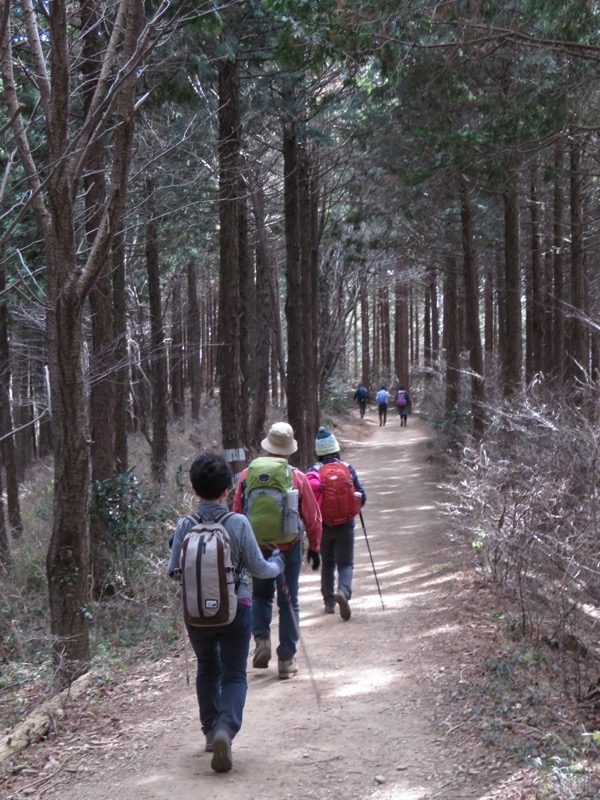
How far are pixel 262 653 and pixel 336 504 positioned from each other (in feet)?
6.08

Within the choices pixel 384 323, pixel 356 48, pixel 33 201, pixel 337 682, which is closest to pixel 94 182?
pixel 356 48

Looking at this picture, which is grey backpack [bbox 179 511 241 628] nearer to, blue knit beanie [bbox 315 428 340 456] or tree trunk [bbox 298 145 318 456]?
blue knit beanie [bbox 315 428 340 456]

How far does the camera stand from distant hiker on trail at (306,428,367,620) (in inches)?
329

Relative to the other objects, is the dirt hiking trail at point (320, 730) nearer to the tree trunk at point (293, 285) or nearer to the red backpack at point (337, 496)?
the red backpack at point (337, 496)

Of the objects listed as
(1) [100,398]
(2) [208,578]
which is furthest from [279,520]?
(1) [100,398]

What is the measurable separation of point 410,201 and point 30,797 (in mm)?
15919

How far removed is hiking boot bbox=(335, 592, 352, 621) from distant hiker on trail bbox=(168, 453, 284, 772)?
381 cm

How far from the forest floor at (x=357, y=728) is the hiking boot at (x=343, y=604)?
0.11 m

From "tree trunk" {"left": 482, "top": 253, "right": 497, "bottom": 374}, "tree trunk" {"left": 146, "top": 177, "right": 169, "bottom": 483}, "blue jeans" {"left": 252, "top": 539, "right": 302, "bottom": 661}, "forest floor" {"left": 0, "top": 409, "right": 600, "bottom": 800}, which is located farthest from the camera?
"tree trunk" {"left": 482, "top": 253, "right": 497, "bottom": 374}

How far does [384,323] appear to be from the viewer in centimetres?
5694

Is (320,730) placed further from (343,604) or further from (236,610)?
(343,604)

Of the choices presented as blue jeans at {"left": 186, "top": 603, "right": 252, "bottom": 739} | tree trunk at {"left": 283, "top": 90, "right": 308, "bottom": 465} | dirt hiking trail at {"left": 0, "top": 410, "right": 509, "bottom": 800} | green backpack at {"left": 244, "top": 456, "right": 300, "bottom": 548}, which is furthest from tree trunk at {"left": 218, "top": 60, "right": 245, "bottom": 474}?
blue jeans at {"left": 186, "top": 603, "right": 252, "bottom": 739}

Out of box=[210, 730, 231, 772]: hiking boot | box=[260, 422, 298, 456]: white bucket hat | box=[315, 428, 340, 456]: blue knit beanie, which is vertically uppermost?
box=[260, 422, 298, 456]: white bucket hat

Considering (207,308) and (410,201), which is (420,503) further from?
(207,308)
